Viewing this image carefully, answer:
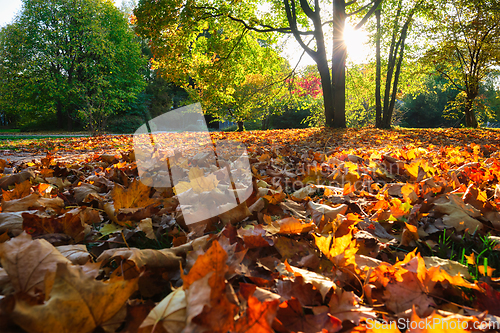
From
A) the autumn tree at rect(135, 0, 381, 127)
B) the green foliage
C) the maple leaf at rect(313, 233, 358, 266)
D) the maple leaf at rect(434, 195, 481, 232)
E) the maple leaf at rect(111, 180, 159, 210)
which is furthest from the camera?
the green foliage

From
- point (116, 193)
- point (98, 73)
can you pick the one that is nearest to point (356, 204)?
point (116, 193)

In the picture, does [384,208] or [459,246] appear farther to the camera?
[384,208]

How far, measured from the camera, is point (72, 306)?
1.62 ft

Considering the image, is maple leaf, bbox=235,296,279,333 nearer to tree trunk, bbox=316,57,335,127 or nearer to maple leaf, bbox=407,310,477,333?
maple leaf, bbox=407,310,477,333

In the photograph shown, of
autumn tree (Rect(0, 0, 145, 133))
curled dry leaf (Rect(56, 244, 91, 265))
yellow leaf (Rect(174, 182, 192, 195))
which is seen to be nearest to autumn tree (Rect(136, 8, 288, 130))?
yellow leaf (Rect(174, 182, 192, 195))

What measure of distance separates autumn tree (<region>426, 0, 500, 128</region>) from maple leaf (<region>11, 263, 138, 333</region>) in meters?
15.3

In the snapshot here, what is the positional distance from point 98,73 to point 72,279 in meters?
26.3

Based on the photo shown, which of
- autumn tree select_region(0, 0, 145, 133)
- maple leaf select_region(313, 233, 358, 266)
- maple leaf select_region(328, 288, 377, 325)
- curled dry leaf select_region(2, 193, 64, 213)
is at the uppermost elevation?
autumn tree select_region(0, 0, 145, 133)

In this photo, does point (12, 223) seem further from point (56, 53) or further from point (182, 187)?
point (56, 53)

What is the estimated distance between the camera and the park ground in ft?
1.71

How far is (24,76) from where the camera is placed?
20500 mm

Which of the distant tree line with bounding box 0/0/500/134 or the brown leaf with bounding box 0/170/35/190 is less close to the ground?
the distant tree line with bounding box 0/0/500/134

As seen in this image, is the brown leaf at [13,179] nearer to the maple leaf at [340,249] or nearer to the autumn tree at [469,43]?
the maple leaf at [340,249]

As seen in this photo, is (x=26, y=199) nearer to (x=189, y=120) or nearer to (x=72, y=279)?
(x=72, y=279)
